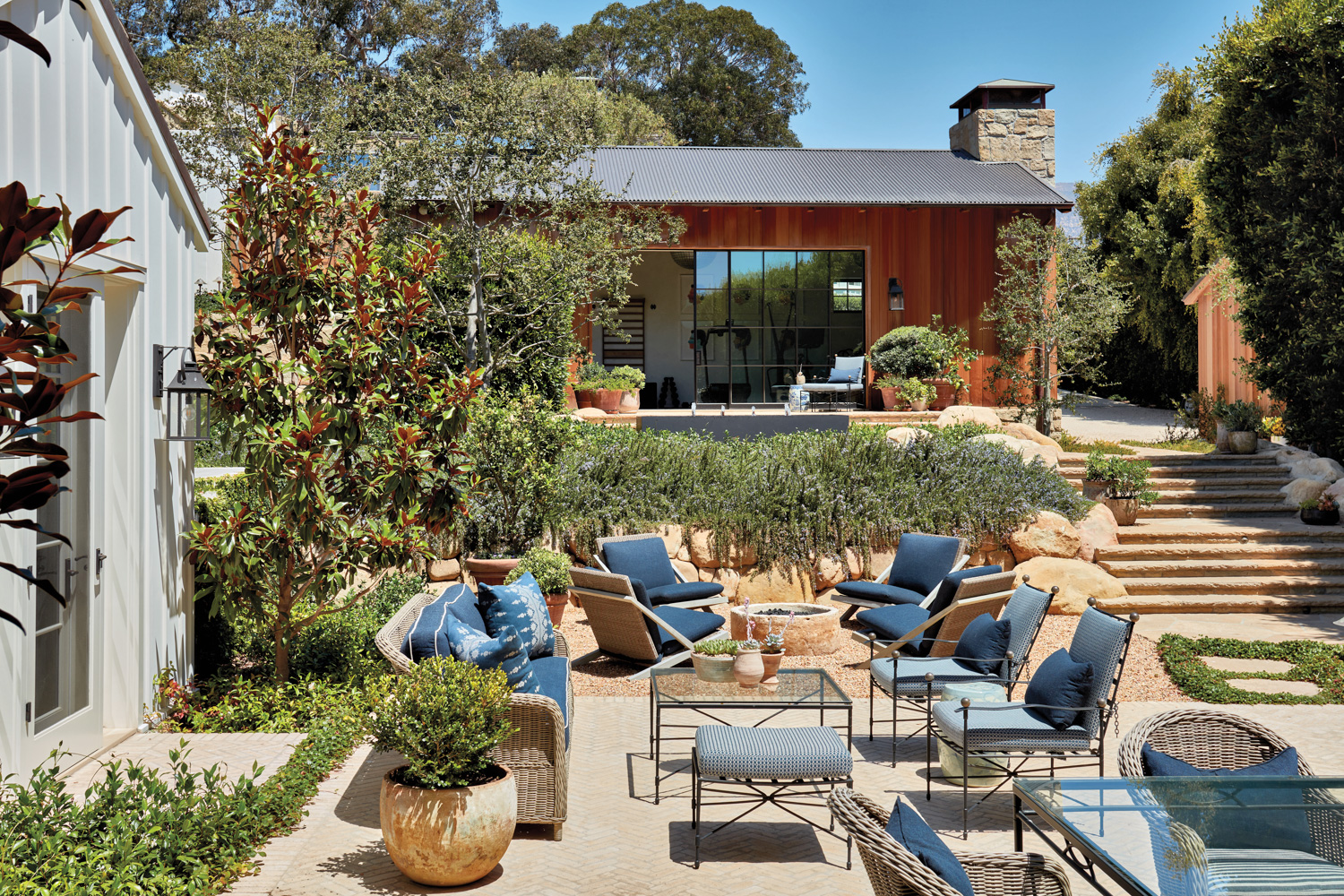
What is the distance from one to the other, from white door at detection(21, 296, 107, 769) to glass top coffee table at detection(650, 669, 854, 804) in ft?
9.37

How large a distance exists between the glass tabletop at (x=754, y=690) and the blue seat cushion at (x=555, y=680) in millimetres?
478

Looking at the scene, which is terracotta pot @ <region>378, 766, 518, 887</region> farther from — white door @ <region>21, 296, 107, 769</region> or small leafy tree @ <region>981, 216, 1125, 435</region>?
small leafy tree @ <region>981, 216, 1125, 435</region>

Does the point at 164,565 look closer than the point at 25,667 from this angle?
No

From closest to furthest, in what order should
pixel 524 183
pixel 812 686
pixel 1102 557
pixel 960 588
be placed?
1. pixel 812 686
2. pixel 960 588
3. pixel 1102 557
4. pixel 524 183

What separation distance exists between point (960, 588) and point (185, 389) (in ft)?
16.3

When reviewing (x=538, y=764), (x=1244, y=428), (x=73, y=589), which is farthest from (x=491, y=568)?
(x=1244, y=428)

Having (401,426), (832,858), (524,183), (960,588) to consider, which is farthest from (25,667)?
(524,183)

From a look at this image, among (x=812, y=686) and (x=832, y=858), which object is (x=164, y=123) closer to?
(x=812, y=686)

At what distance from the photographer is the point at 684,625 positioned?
7363mm

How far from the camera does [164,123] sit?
5.58 meters

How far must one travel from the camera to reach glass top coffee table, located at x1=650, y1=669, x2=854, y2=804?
506 cm

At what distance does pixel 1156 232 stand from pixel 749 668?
68.0 ft

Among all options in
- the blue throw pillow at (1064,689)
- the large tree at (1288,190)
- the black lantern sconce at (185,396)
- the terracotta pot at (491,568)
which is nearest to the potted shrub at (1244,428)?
the large tree at (1288,190)

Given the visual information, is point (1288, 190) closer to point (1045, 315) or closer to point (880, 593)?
point (1045, 315)
